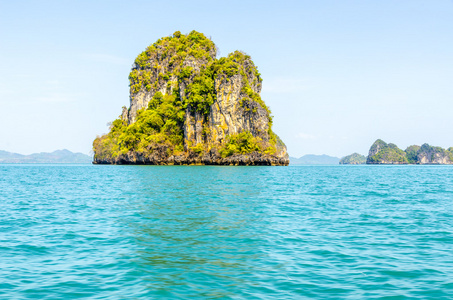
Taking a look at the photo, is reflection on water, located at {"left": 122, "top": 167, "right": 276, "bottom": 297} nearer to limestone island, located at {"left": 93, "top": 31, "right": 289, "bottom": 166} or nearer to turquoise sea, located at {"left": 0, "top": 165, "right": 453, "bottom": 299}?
turquoise sea, located at {"left": 0, "top": 165, "right": 453, "bottom": 299}

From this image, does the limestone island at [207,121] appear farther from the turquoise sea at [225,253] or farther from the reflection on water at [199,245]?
the turquoise sea at [225,253]

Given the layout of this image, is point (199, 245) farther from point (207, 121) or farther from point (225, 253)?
point (207, 121)

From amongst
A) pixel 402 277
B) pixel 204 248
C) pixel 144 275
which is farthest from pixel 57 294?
pixel 402 277

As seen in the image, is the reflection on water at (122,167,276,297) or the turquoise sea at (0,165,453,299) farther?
the reflection on water at (122,167,276,297)

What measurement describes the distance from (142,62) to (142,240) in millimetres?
123651

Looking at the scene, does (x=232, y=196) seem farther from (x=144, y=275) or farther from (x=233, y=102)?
(x=233, y=102)

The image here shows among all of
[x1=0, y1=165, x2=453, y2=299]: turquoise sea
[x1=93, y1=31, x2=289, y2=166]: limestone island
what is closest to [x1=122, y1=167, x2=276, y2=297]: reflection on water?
[x1=0, y1=165, x2=453, y2=299]: turquoise sea

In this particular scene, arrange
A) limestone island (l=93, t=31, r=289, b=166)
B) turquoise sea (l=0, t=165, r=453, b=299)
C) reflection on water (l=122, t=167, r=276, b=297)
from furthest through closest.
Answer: limestone island (l=93, t=31, r=289, b=166), reflection on water (l=122, t=167, r=276, b=297), turquoise sea (l=0, t=165, r=453, b=299)

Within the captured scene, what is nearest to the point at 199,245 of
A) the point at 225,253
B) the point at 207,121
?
the point at 225,253

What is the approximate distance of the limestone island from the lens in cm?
10119

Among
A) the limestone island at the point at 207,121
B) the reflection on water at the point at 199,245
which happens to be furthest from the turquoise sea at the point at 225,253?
the limestone island at the point at 207,121

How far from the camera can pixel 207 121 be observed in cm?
10612

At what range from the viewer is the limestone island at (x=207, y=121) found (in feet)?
332

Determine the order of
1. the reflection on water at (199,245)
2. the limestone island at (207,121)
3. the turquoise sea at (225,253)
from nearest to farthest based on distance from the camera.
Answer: the turquoise sea at (225,253)
the reflection on water at (199,245)
the limestone island at (207,121)
